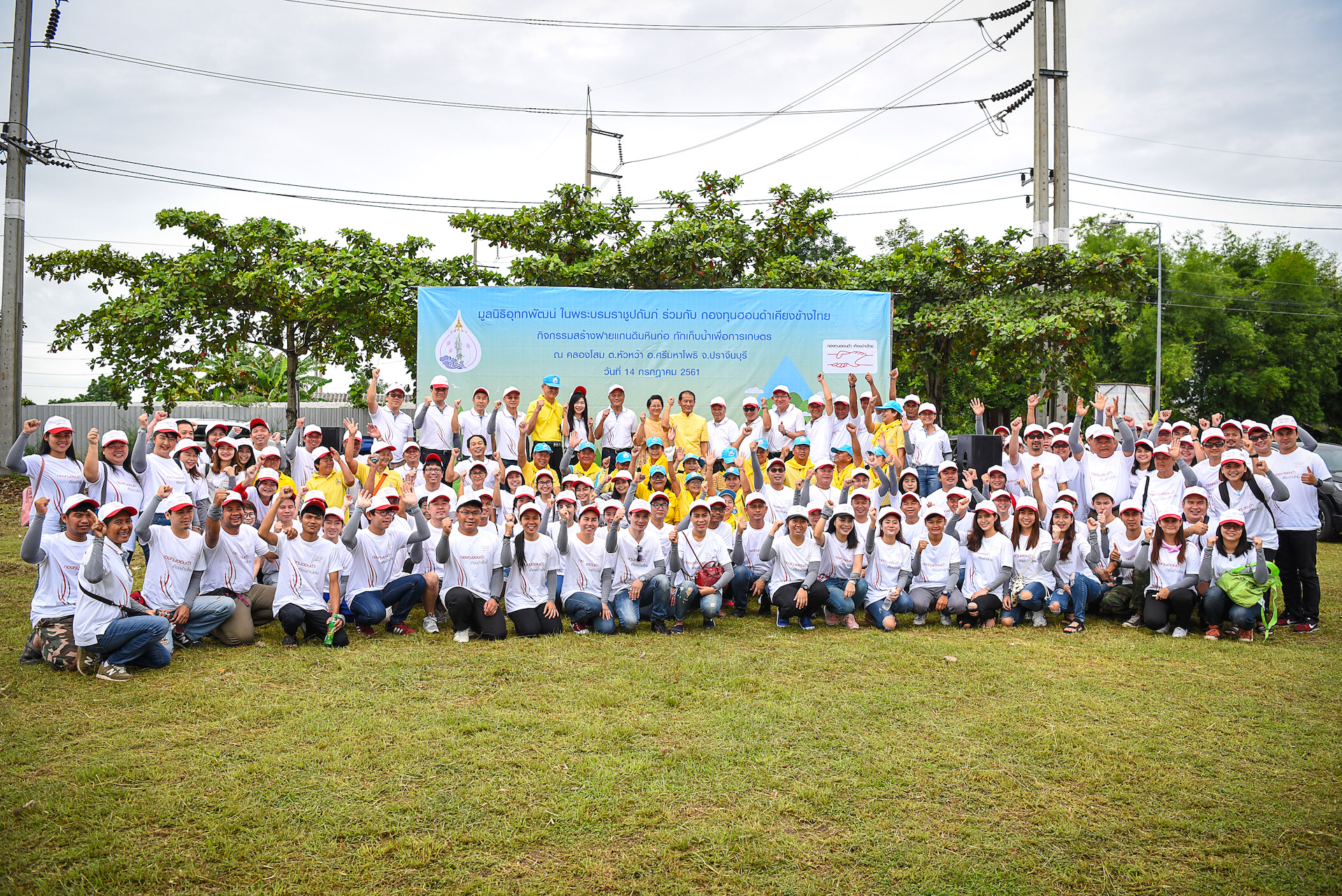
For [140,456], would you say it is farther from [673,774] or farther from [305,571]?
[673,774]

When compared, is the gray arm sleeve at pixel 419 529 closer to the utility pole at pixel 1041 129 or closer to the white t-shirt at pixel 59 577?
the white t-shirt at pixel 59 577

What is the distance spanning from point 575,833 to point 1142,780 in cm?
303

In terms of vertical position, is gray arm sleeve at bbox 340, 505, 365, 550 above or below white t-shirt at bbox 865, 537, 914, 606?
above

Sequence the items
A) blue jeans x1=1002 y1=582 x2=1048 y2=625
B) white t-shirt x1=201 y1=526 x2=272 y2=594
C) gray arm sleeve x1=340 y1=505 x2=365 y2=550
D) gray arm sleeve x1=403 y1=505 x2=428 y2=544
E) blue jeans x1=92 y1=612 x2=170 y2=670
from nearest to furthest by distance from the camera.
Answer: blue jeans x1=92 y1=612 x2=170 y2=670, white t-shirt x1=201 y1=526 x2=272 y2=594, gray arm sleeve x1=340 y1=505 x2=365 y2=550, gray arm sleeve x1=403 y1=505 x2=428 y2=544, blue jeans x1=1002 y1=582 x2=1048 y2=625

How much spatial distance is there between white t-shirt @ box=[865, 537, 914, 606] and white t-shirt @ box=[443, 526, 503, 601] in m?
3.58

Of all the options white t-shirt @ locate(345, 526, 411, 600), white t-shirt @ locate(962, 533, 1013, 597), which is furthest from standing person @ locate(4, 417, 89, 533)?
white t-shirt @ locate(962, 533, 1013, 597)

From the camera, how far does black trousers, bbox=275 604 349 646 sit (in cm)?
712

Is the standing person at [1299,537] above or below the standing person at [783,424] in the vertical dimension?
below

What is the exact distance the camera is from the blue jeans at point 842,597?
815 centimetres

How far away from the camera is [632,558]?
8195 millimetres

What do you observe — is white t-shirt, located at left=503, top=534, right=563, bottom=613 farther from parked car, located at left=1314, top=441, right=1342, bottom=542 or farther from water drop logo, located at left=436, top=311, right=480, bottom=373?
parked car, located at left=1314, top=441, right=1342, bottom=542

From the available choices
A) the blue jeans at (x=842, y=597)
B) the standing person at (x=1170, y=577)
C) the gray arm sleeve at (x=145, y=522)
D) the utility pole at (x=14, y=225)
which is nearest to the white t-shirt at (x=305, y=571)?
the gray arm sleeve at (x=145, y=522)

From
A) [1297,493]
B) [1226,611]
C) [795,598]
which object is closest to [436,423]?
[795,598]

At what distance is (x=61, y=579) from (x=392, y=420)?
4369 millimetres
